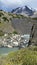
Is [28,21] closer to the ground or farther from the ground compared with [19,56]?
closer to the ground

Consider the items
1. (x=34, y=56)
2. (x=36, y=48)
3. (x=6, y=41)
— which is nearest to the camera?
(x=34, y=56)

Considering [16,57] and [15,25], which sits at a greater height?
[16,57]

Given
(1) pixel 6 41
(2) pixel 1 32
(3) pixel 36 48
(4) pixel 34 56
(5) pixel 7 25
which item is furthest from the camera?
(5) pixel 7 25

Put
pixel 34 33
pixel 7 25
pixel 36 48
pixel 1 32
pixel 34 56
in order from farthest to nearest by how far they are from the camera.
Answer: pixel 7 25 < pixel 1 32 < pixel 34 33 < pixel 36 48 < pixel 34 56

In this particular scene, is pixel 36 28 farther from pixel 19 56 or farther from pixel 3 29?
pixel 3 29

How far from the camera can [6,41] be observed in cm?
6769

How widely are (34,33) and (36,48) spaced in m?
6.81

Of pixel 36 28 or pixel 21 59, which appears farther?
pixel 36 28

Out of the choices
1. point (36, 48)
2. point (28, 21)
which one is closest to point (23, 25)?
point (28, 21)

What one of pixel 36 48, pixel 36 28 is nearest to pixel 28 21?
pixel 36 28

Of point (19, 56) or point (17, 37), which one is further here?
point (17, 37)

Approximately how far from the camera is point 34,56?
11.3m

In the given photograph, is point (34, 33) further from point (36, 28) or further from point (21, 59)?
point (21, 59)

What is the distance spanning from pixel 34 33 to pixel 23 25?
2491 inches
